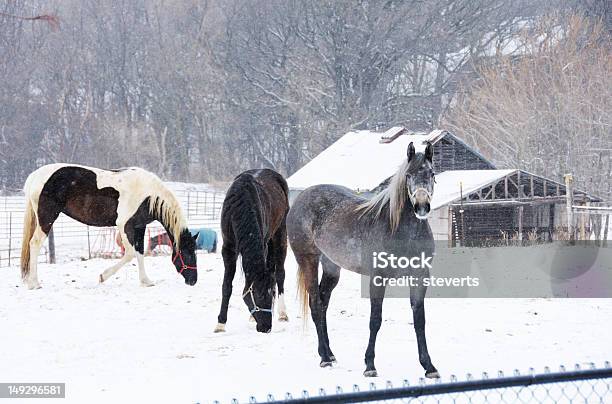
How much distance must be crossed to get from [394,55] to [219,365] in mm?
46343

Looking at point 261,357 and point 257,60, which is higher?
point 257,60

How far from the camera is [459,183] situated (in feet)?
81.4

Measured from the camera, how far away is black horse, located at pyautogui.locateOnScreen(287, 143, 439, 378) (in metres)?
6.71

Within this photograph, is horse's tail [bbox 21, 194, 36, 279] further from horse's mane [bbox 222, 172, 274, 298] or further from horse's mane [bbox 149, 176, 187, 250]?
horse's mane [bbox 222, 172, 274, 298]

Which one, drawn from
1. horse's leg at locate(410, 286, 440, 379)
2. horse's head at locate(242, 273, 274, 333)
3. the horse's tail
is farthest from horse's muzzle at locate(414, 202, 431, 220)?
the horse's tail

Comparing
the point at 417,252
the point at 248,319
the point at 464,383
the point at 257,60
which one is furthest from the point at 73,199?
the point at 257,60

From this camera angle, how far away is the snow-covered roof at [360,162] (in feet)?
87.4

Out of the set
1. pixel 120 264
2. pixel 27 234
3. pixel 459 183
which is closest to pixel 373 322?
pixel 120 264

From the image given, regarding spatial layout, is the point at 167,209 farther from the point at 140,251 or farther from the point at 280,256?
the point at 280,256

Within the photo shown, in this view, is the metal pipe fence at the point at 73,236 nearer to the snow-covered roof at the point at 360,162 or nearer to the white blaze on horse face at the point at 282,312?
the snow-covered roof at the point at 360,162

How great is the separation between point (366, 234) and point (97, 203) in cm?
661

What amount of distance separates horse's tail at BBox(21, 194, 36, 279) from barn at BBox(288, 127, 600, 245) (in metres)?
11.9

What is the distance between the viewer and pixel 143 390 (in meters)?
6.60

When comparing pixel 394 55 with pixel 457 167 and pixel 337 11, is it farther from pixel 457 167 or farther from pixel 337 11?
pixel 457 167
